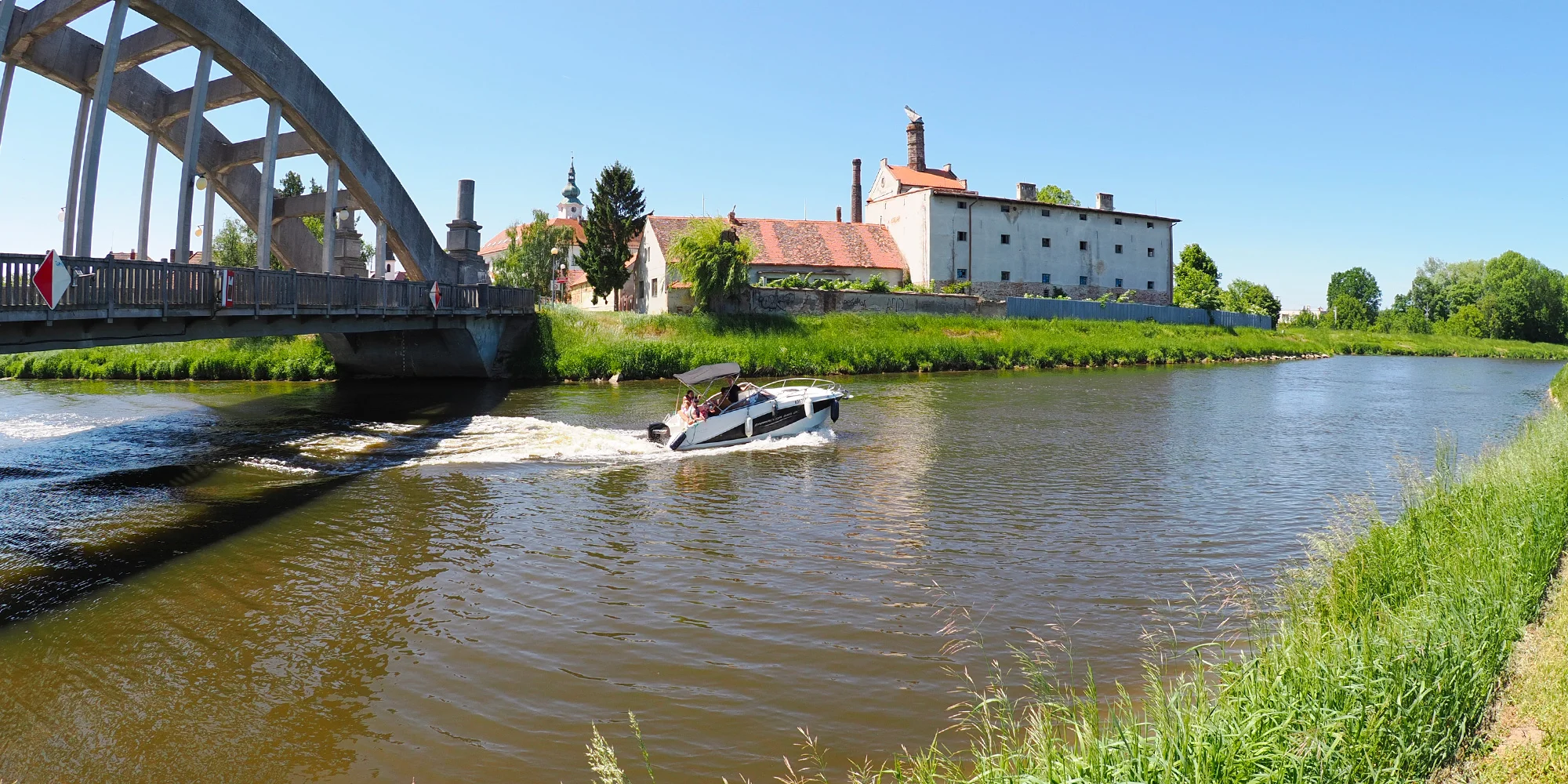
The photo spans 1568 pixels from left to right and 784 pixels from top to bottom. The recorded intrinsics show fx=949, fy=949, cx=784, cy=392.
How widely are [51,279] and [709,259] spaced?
3545cm

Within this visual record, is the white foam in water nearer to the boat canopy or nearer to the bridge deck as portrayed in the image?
the boat canopy

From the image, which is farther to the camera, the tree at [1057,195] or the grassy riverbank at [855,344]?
the tree at [1057,195]

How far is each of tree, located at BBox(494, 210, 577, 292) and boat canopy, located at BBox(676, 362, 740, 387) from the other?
48693 mm

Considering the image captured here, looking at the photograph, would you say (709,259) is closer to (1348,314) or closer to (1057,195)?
(1057,195)

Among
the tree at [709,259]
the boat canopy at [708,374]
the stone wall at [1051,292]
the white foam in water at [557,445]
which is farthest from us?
the stone wall at [1051,292]

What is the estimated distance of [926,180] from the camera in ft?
230

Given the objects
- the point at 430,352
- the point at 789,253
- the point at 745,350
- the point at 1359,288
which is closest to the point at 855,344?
the point at 745,350

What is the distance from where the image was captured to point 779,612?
10430 mm

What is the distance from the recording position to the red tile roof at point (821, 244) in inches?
2430

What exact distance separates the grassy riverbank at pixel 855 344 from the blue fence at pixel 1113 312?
1.73 metres

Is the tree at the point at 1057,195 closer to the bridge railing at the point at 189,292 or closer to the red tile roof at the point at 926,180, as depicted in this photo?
the red tile roof at the point at 926,180

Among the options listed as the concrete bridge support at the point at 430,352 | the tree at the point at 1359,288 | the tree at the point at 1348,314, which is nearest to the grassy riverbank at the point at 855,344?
the concrete bridge support at the point at 430,352

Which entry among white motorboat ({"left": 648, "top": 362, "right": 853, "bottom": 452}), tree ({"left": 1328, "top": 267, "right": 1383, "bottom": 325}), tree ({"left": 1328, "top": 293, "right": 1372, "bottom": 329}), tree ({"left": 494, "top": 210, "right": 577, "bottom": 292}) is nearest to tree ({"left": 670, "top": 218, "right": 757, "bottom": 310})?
tree ({"left": 494, "top": 210, "right": 577, "bottom": 292})

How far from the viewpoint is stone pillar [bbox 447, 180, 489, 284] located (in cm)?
4134
